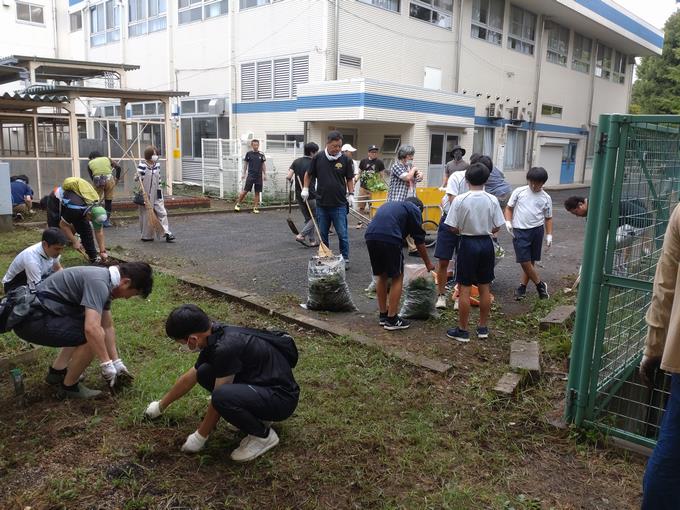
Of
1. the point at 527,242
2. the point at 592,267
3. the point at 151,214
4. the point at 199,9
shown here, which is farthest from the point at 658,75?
the point at 592,267

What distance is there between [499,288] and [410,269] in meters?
2.00

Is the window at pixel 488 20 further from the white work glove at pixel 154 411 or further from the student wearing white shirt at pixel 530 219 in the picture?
the white work glove at pixel 154 411

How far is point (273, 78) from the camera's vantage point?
1750 cm

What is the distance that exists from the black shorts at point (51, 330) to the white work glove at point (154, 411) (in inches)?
27.8

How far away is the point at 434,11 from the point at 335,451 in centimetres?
1892

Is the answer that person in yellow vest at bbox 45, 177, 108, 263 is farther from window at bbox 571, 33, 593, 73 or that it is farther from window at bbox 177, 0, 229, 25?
window at bbox 571, 33, 593, 73

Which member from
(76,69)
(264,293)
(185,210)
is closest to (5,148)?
(76,69)

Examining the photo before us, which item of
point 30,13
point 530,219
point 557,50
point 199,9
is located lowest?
point 530,219

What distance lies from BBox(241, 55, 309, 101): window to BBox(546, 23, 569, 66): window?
1444 cm

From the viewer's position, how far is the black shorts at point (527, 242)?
6289mm

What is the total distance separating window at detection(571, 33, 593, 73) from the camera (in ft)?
90.9

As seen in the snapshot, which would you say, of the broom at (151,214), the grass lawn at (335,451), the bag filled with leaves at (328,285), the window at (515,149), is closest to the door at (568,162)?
the window at (515,149)

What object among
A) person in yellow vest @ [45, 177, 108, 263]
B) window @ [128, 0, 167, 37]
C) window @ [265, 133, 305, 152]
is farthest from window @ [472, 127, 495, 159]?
person in yellow vest @ [45, 177, 108, 263]

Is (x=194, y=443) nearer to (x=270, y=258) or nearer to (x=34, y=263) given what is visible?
(x=34, y=263)
